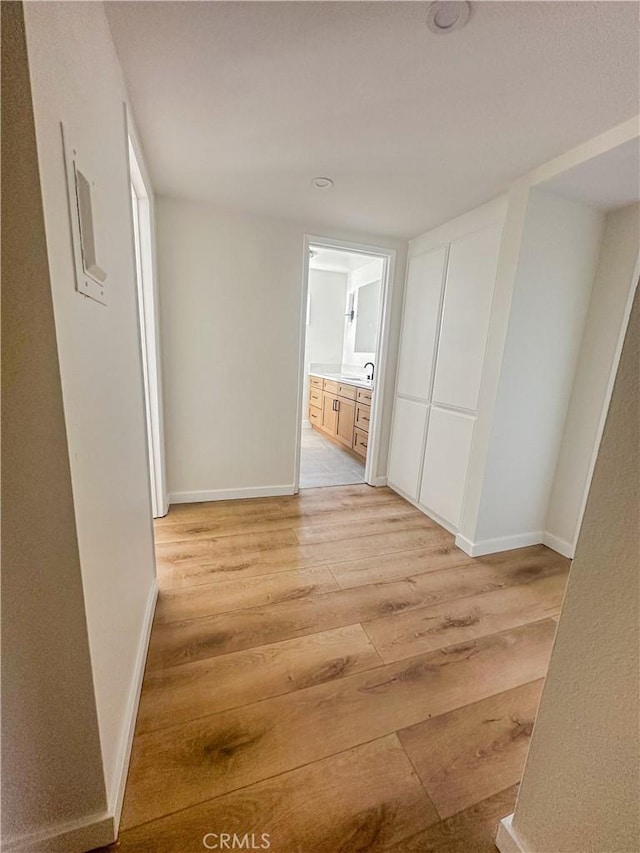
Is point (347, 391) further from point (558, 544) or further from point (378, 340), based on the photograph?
point (558, 544)

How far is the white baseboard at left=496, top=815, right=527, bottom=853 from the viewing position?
0.83 m

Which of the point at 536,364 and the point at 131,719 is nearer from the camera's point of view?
the point at 131,719

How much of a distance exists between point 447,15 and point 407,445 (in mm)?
2443

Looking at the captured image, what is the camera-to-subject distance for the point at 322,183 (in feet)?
6.44

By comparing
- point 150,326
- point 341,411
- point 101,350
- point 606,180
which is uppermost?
point 606,180

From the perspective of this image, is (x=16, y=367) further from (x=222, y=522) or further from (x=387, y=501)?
(x=387, y=501)

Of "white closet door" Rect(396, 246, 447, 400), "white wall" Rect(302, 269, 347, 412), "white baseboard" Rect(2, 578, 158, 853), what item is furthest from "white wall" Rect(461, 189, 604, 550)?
"white wall" Rect(302, 269, 347, 412)

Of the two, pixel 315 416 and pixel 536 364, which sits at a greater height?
pixel 536 364

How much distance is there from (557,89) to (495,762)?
2294 mm

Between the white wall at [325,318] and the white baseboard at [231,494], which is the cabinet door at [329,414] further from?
the white baseboard at [231,494]

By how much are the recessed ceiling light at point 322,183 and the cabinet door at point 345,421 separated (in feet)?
7.21

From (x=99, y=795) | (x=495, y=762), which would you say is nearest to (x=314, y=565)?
(x=495, y=762)

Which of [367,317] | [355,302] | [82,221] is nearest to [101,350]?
[82,221]

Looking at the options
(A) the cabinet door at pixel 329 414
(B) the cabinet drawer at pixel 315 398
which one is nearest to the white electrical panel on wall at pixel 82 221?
(A) the cabinet door at pixel 329 414
